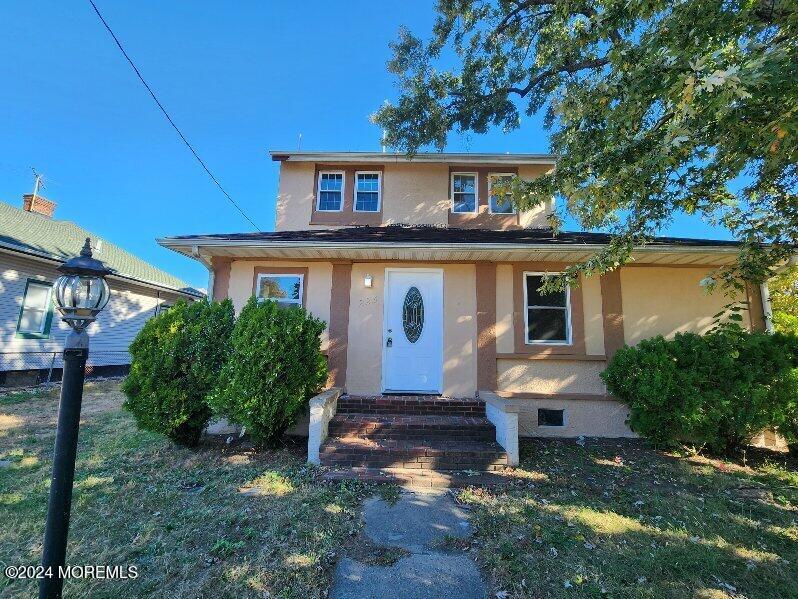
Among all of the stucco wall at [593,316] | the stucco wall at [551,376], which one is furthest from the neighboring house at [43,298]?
the stucco wall at [593,316]

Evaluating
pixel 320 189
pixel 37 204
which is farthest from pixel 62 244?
pixel 320 189

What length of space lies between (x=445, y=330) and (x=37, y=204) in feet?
54.3

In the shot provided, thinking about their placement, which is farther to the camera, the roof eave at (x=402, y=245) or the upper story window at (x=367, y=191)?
the upper story window at (x=367, y=191)

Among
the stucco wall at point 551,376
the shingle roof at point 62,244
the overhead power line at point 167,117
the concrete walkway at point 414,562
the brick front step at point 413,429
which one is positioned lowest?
the concrete walkway at point 414,562

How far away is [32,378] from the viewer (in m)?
9.91

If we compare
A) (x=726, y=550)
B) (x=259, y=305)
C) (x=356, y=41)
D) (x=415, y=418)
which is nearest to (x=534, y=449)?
(x=415, y=418)

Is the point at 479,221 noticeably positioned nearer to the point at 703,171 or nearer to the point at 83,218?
the point at 703,171

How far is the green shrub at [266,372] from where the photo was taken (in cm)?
469

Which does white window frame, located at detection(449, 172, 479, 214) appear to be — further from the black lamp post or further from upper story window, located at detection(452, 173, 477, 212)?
the black lamp post

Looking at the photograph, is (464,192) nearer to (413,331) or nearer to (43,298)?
(413,331)

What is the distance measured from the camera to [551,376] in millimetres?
6250

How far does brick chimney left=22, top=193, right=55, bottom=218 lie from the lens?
42.8 ft

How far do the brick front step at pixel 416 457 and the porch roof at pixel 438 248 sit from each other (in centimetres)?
319

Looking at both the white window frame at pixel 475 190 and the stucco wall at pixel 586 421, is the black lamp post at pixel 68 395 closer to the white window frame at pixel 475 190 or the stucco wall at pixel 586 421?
the stucco wall at pixel 586 421
